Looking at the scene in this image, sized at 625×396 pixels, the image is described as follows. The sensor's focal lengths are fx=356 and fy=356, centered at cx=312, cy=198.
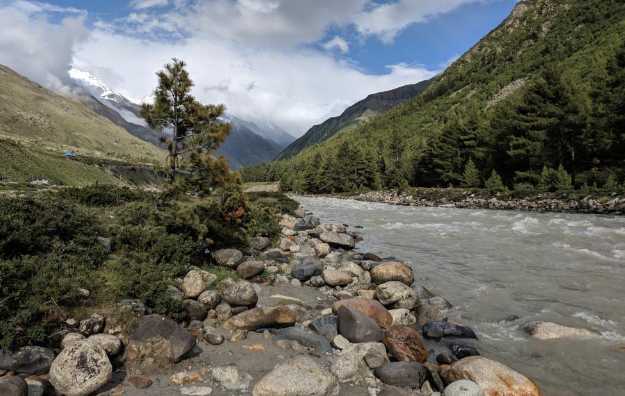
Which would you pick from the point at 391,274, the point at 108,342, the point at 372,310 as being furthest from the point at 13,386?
the point at 391,274

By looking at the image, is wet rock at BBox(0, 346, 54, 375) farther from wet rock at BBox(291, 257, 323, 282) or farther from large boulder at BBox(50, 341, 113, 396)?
wet rock at BBox(291, 257, 323, 282)

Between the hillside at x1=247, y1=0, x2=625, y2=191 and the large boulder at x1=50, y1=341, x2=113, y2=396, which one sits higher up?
the hillside at x1=247, y1=0, x2=625, y2=191

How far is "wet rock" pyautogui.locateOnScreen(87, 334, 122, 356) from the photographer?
22.8 feet

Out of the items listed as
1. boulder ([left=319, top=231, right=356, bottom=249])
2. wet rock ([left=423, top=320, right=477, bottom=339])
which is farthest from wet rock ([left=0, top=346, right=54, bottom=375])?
boulder ([left=319, top=231, right=356, bottom=249])

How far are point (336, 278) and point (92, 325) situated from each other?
25.9ft

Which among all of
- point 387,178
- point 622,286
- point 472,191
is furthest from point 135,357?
point 387,178

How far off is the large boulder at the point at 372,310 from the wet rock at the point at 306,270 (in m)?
3.39

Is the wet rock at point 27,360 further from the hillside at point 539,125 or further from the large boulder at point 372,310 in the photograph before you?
the hillside at point 539,125

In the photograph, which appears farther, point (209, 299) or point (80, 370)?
point (209, 299)

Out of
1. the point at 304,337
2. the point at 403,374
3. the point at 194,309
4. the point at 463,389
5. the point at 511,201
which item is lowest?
the point at 304,337

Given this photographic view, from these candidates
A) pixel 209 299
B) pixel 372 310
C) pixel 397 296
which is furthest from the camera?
pixel 397 296

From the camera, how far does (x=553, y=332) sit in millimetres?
8711

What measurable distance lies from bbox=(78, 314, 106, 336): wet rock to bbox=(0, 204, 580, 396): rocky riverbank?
0.02m

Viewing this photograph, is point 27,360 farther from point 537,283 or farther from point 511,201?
point 511,201
